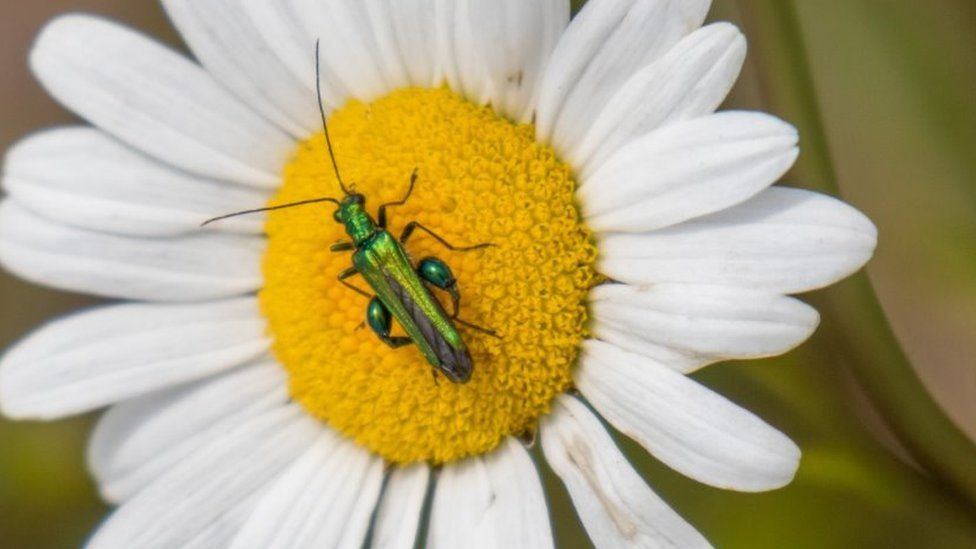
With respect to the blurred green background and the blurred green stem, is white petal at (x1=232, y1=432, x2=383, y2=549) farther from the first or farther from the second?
the blurred green stem

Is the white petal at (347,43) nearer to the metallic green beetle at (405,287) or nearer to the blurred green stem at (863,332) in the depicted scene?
the metallic green beetle at (405,287)

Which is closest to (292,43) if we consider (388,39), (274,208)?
(388,39)

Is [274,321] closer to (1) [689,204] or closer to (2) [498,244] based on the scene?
(2) [498,244]

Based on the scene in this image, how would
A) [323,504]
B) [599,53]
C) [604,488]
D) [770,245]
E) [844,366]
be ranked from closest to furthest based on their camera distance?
[770,245], [599,53], [604,488], [323,504], [844,366]

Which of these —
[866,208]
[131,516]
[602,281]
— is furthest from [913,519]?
[131,516]

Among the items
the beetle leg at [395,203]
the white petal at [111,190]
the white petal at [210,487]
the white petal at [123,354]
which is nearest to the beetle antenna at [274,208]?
the white petal at [111,190]

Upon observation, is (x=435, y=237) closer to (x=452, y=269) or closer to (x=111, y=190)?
(x=452, y=269)
